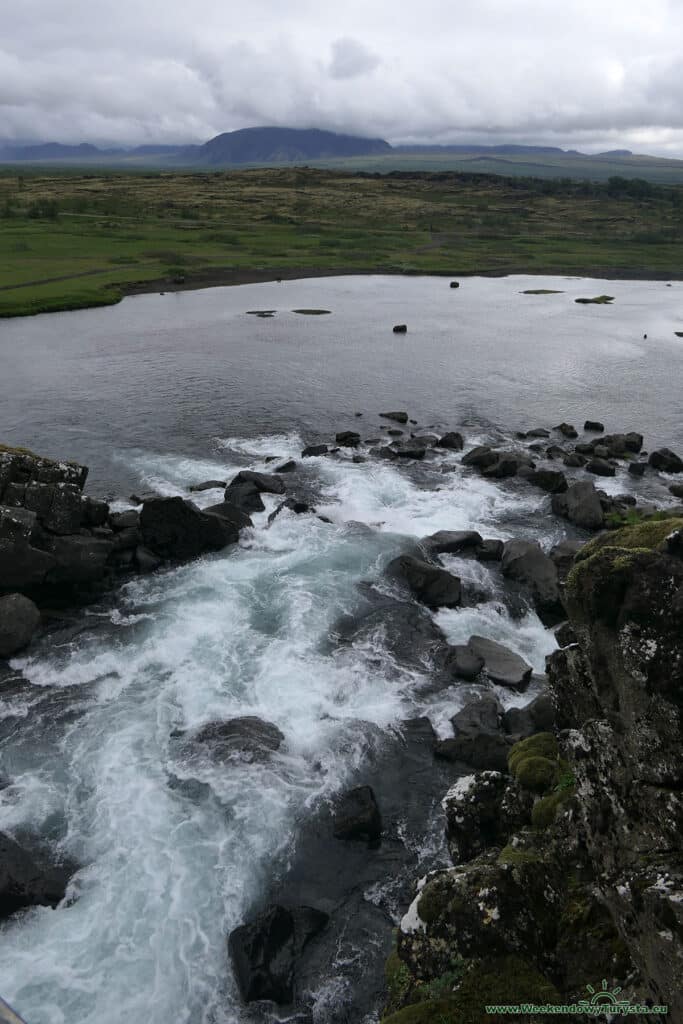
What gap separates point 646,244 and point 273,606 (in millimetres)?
180276

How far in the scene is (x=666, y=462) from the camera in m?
51.1

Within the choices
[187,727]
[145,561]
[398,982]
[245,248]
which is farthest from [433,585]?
[245,248]

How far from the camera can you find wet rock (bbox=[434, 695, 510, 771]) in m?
23.2

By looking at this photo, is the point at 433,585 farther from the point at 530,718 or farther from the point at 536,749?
the point at 536,749

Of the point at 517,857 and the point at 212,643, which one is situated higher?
the point at 517,857

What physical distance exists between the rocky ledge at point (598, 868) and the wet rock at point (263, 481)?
32.1 metres

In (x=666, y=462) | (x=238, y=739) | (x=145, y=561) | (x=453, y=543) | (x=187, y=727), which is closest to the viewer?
(x=238, y=739)

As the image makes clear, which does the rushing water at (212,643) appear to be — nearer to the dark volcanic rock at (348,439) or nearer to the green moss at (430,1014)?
the dark volcanic rock at (348,439)

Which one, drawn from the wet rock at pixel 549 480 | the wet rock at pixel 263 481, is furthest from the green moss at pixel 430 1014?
the wet rock at pixel 549 480

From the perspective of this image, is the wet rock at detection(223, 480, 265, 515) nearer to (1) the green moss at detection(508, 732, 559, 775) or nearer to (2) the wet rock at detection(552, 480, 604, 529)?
(2) the wet rock at detection(552, 480, 604, 529)

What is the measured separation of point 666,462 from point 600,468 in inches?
208

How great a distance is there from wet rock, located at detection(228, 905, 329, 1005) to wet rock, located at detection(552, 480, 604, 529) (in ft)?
97.5

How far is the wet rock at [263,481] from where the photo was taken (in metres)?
45.2

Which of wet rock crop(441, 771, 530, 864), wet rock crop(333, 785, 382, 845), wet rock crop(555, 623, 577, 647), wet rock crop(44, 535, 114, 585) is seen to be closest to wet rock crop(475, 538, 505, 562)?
wet rock crop(333, 785, 382, 845)
